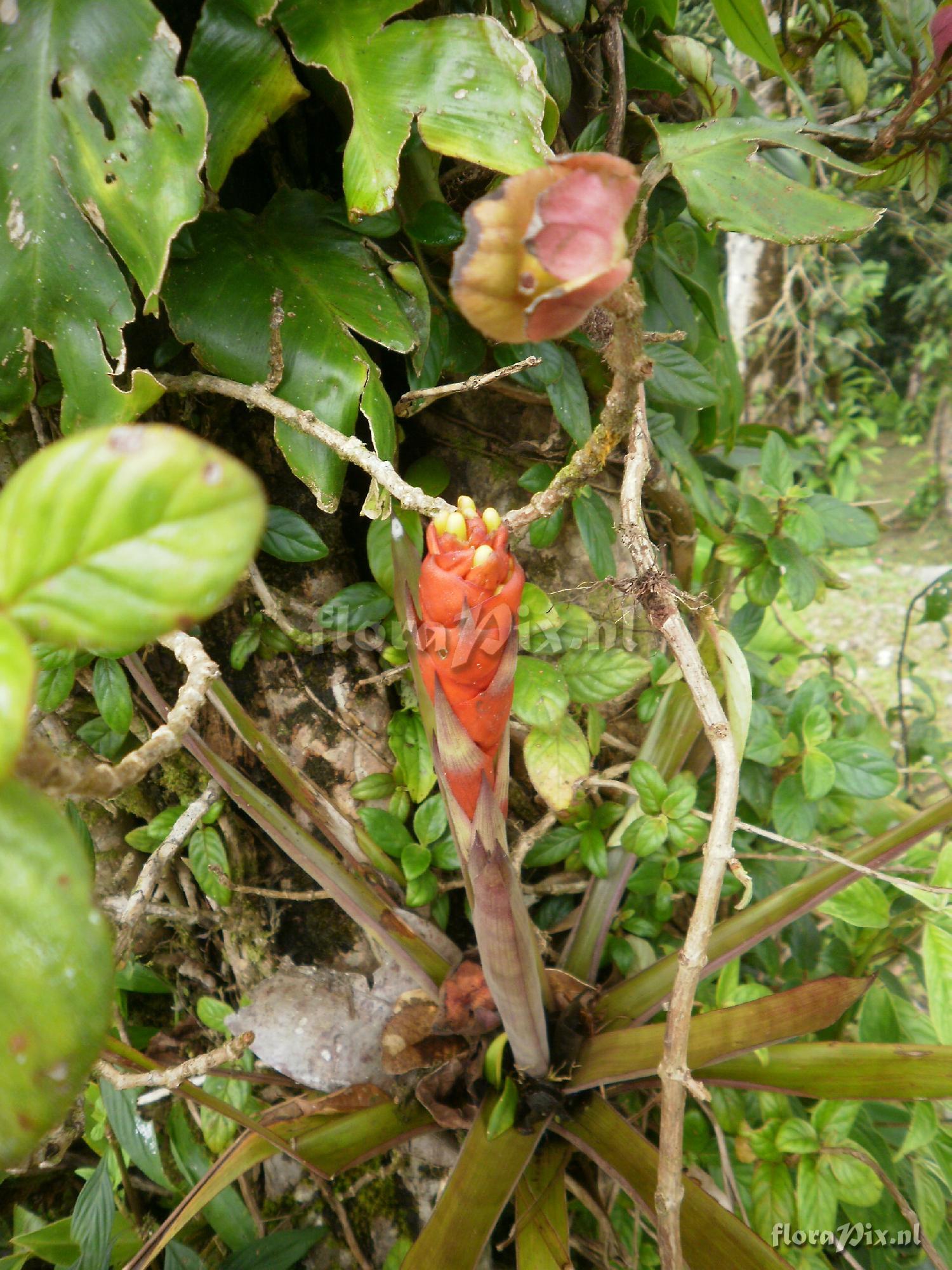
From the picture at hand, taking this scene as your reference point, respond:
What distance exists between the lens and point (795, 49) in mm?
743

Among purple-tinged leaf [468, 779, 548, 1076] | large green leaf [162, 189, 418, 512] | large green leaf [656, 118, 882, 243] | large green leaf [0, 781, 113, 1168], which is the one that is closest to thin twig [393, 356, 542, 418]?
large green leaf [162, 189, 418, 512]

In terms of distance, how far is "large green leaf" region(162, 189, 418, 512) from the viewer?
1.68ft

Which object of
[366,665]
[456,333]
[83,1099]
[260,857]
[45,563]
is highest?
[45,563]

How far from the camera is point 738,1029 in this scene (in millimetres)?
557

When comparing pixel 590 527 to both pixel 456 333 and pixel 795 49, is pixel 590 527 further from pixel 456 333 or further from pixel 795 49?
pixel 795 49

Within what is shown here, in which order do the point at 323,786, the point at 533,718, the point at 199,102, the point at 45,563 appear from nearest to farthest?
the point at 45,563 < the point at 199,102 < the point at 533,718 < the point at 323,786

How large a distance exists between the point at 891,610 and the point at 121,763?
221 cm

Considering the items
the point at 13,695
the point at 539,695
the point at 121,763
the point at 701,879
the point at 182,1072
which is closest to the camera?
the point at 13,695

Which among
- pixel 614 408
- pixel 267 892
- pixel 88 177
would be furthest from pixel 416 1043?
pixel 88 177

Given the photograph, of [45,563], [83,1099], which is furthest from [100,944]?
[83,1099]

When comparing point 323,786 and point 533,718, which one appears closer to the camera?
point 533,718

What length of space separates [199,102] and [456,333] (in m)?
0.24

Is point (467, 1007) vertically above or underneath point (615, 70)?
underneath

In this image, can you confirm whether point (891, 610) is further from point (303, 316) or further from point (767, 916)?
point (303, 316)
